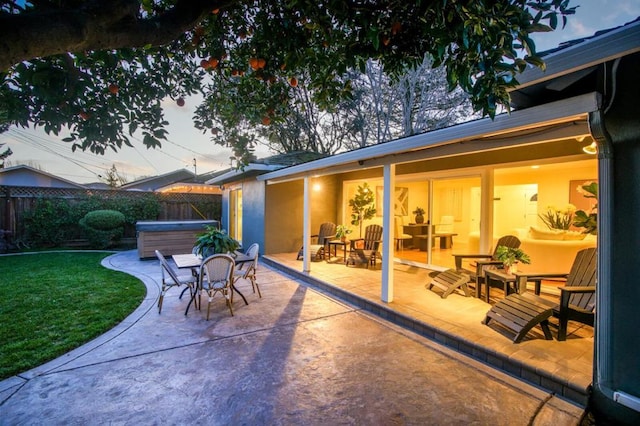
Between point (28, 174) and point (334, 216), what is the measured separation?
764 inches

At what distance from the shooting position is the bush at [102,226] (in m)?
10.2

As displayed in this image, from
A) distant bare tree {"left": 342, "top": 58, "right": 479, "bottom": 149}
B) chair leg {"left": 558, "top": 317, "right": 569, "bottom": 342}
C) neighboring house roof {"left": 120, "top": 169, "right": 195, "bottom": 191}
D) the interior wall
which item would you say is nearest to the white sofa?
the interior wall

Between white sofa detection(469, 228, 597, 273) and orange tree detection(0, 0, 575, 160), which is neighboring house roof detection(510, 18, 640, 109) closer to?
orange tree detection(0, 0, 575, 160)

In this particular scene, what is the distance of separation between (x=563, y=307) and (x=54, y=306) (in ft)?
22.2

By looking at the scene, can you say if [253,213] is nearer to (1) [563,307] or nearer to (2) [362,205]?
(2) [362,205]

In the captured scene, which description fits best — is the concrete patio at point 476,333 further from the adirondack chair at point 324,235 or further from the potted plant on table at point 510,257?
the adirondack chair at point 324,235

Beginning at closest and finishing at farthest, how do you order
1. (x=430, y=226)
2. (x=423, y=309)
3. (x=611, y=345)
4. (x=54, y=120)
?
(x=611, y=345) < (x=54, y=120) < (x=423, y=309) < (x=430, y=226)

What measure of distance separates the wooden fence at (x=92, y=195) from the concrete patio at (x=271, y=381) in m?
8.64

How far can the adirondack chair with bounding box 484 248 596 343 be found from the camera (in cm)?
321

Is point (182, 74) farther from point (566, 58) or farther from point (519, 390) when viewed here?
point (519, 390)

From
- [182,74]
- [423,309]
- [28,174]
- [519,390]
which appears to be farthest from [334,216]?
[28,174]

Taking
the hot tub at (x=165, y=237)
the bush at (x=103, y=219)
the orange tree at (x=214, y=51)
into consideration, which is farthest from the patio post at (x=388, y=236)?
the bush at (x=103, y=219)

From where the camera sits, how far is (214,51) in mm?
2988

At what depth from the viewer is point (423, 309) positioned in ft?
14.3
